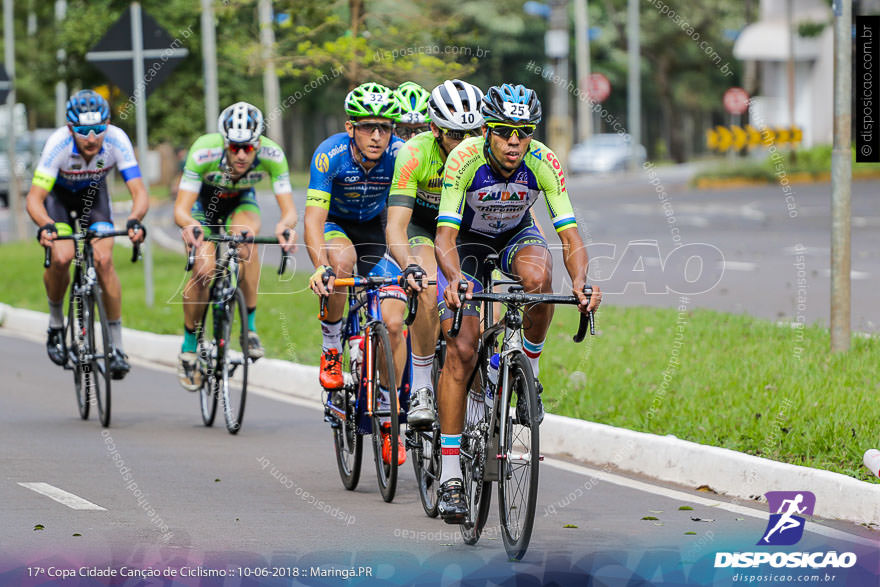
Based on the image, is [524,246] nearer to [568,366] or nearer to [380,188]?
[380,188]

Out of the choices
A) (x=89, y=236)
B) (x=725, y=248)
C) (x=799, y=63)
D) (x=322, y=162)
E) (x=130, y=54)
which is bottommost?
(x=725, y=248)

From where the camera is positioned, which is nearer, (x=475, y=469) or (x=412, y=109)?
(x=475, y=469)

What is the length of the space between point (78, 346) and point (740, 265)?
38.4 feet

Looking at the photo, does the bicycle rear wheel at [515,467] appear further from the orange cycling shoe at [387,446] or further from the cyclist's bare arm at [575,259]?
the orange cycling shoe at [387,446]

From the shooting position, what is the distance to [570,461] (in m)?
9.70

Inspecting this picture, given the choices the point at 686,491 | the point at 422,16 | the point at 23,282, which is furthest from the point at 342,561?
the point at 23,282

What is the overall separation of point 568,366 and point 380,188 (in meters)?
3.19

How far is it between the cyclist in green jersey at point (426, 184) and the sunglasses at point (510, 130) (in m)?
0.78

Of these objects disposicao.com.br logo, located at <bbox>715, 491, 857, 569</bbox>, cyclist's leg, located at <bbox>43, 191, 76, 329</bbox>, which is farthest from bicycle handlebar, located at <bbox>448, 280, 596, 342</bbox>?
cyclist's leg, located at <bbox>43, 191, 76, 329</bbox>

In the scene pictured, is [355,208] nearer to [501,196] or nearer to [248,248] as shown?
[248,248]

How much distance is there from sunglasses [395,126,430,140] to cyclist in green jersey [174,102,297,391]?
3.80 ft

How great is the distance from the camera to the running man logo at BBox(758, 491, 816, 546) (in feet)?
23.5

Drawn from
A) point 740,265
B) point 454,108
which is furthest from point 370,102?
point 740,265

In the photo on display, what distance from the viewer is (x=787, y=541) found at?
7.08m
